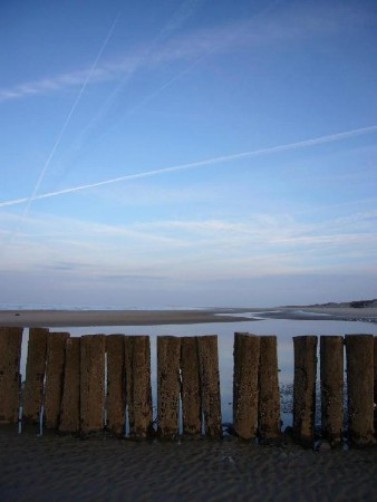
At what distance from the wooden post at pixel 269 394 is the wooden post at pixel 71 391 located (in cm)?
229

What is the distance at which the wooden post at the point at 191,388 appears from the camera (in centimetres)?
583

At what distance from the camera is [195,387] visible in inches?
231

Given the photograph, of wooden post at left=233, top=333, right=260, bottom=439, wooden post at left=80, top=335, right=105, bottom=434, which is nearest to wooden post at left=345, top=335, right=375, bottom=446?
wooden post at left=233, top=333, right=260, bottom=439

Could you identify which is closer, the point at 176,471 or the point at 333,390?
the point at 176,471

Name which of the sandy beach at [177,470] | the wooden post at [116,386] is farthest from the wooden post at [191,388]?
the wooden post at [116,386]

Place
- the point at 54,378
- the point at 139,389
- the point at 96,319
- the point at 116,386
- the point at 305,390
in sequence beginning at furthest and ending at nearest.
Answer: the point at 96,319 → the point at 54,378 → the point at 116,386 → the point at 139,389 → the point at 305,390

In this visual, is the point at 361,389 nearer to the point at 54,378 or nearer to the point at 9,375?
the point at 54,378

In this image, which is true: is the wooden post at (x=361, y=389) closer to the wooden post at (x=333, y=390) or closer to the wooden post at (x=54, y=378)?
the wooden post at (x=333, y=390)

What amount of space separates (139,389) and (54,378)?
116 centimetres

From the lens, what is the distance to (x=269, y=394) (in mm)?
5750

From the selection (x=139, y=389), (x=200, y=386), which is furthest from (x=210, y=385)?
(x=139, y=389)

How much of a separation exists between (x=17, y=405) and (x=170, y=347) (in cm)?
225

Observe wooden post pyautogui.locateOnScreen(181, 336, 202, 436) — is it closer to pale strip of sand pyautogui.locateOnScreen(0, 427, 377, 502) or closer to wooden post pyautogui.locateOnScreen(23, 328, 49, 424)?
pale strip of sand pyautogui.locateOnScreen(0, 427, 377, 502)

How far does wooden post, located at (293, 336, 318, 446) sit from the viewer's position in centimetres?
570
